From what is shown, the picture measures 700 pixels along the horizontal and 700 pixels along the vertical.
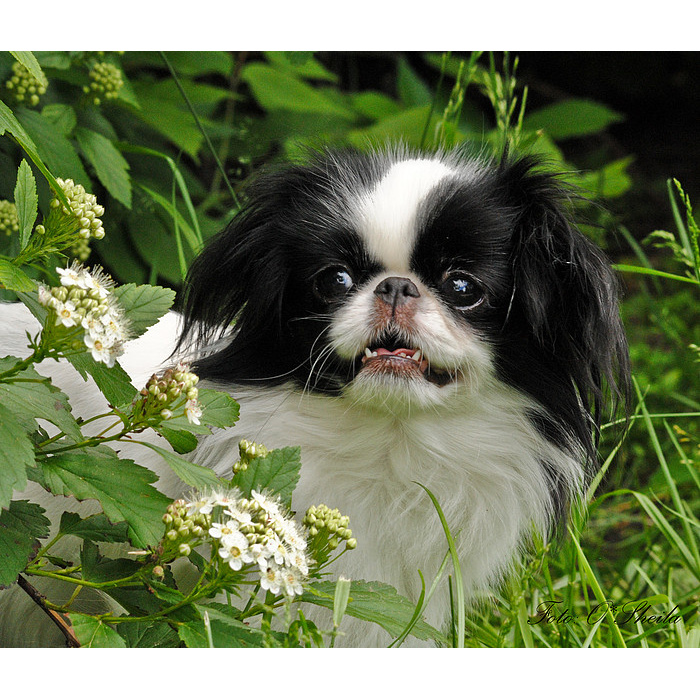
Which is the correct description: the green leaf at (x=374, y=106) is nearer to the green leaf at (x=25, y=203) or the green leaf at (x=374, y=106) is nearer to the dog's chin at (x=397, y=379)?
the dog's chin at (x=397, y=379)

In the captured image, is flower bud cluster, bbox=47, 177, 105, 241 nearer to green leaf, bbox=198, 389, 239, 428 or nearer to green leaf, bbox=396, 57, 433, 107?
green leaf, bbox=198, 389, 239, 428

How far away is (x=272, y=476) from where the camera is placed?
158 cm

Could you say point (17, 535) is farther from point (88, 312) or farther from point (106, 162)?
point (106, 162)

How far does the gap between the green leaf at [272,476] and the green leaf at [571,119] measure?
3241mm

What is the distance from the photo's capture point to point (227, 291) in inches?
81.2

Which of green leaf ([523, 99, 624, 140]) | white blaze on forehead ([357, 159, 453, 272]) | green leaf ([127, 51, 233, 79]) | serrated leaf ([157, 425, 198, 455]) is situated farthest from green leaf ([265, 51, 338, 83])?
serrated leaf ([157, 425, 198, 455])

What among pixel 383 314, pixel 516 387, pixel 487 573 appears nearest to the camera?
pixel 383 314

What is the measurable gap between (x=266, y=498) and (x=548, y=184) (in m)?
0.92

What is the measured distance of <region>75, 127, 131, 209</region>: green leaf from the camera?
2.50m

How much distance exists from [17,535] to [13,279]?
1.33 feet

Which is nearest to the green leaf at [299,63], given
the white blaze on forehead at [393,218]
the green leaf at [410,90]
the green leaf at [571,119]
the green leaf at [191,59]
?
the green leaf at [191,59]

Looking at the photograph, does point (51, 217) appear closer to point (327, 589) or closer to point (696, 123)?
point (327, 589)

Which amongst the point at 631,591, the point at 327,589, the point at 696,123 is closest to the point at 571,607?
the point at 631,591

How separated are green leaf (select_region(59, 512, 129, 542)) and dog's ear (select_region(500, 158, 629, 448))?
34.2 inches
